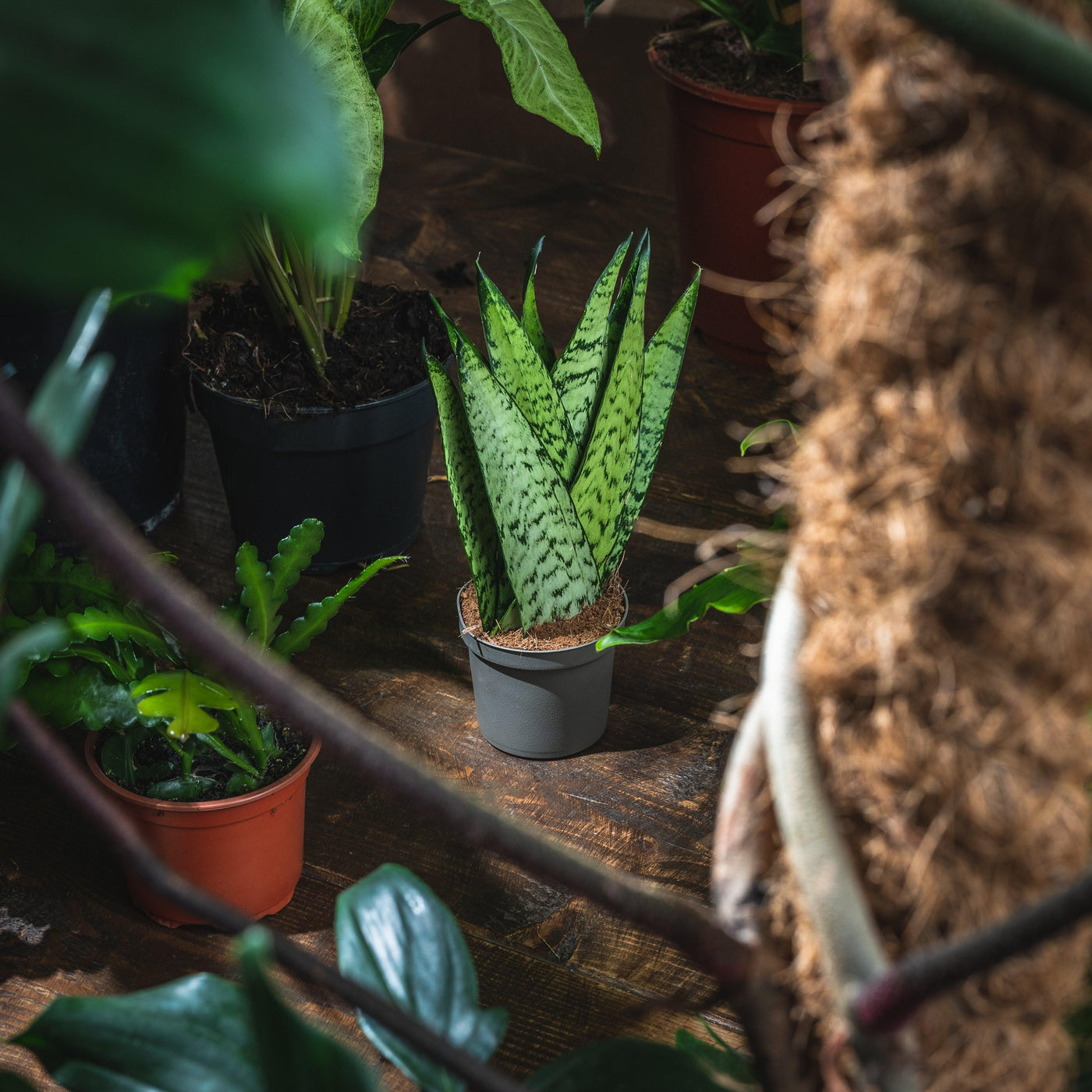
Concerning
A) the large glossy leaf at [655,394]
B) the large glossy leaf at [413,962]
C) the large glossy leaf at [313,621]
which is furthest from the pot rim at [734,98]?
the large glossy leaf at [413,962]

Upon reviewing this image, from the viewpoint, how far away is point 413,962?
18.6 inches

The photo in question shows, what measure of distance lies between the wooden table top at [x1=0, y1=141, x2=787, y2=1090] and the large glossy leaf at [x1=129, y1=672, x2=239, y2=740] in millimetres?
308

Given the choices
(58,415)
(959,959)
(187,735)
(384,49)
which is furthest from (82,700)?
(384,49)

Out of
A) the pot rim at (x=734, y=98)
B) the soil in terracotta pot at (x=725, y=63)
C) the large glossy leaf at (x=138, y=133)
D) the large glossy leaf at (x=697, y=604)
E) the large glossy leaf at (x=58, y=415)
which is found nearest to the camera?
the large glossy leaf at (x=138, y=133)

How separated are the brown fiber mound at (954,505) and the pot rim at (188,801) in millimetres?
781

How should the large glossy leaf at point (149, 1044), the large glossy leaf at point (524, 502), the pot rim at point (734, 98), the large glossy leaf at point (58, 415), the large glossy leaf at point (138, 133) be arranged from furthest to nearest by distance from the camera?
the pot rim at point (734, 98) < the large glossy leaf at point (524, 502) < the large glossy leaf at point (149, 1044) < the large glossy leaf at point (58, 415) < the large glossy leaf at point (138, 133)

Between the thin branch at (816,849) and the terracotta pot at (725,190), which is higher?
the thin branch at (816,849)

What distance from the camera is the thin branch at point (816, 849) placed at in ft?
0.94

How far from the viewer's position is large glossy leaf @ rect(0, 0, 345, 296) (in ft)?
0.51

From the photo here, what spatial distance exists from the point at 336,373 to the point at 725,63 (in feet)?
3.40

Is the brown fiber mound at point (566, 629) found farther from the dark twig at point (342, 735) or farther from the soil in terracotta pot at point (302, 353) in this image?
the dark twig at point (342, 735)

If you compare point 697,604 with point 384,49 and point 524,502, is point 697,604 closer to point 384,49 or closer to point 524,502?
point 524,502

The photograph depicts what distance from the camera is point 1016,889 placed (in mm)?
292

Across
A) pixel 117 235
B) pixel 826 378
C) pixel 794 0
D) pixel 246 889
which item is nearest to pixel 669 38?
pixel 794 0
